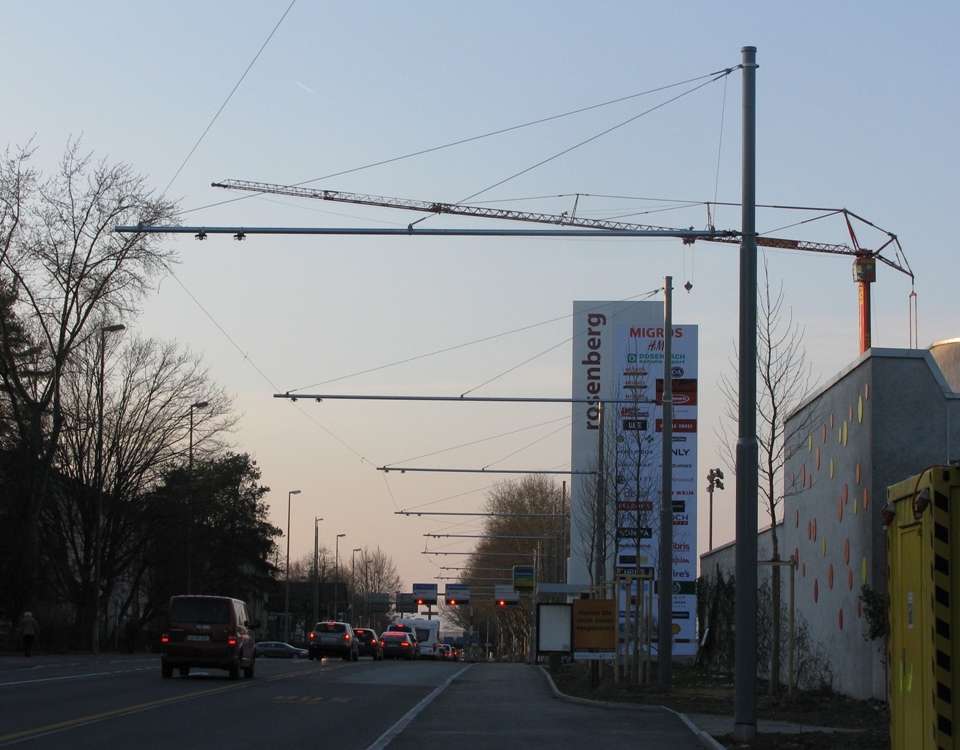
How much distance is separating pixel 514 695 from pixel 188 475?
1389 inches

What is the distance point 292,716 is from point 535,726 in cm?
375

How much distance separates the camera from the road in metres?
17.1

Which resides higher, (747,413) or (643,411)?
(643,411)

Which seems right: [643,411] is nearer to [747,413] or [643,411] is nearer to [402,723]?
[402,723]

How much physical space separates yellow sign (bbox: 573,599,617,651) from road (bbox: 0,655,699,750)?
1456 millimetres

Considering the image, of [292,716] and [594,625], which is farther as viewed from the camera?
[594,625]

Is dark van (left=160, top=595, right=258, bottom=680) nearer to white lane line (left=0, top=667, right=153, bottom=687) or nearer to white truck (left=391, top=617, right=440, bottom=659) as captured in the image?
white lane line (left=0, top=667, right=153, bottom=687)

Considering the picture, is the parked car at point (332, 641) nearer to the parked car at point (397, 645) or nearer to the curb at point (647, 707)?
the parked car at point (397, 645)

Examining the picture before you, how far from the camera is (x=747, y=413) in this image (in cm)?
1903

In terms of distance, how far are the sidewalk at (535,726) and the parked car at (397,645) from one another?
43.7 m

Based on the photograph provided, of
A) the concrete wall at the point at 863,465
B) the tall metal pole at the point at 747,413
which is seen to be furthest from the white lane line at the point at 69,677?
the concrete wall at the point at 863,465

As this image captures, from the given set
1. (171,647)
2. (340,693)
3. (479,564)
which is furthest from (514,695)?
(479,564)

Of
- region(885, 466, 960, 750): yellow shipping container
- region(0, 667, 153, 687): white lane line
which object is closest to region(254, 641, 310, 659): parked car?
region(0, 667, 153, 687): white lane line

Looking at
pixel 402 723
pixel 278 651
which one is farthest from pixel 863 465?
pixel 278 651
